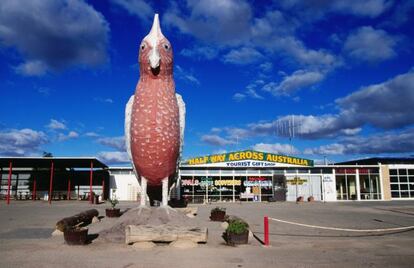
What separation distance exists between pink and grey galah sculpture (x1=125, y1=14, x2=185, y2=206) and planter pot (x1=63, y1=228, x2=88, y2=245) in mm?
1758

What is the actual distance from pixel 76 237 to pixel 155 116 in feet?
11.8

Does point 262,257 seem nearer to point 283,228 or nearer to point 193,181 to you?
point 283,228

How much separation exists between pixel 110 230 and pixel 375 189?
35.1 meters

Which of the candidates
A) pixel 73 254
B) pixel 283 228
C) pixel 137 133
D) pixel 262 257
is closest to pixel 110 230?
pixel 73 254

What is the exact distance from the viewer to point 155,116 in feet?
31.3

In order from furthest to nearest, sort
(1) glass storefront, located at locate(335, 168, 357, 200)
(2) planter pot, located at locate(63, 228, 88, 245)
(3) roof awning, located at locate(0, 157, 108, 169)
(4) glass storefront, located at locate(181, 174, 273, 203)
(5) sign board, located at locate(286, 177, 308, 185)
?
1. (1) glass storefront, located at locate(335, 168, 357, 200)
2. (5) sign board, located at locate(286, 177, 308, 185)
3. (4) glass storefront, located at locate(181, 174, 273, 203)
4. (3) roof awning, located at locate(0, 157, 108, 169)
5. (2) planter pot, located at locate(63, 228, 88, 245)

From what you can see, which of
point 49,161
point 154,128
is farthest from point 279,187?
point 154,128

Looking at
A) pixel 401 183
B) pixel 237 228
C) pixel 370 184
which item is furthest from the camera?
→ pixel 370 184

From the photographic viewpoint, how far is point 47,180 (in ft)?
125

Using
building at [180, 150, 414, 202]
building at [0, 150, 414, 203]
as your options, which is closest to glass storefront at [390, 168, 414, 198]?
building at [0, 150, 414, 203]

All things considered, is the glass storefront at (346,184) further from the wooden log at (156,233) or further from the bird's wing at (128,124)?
the wooden log at (156,233)

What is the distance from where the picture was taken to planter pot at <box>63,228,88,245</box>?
29.1 ft

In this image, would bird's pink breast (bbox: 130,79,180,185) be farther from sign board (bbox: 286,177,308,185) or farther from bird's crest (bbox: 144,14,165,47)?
sign board (bbox: 286,177,308,185)

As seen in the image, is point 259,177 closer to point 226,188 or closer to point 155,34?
point 226,188
